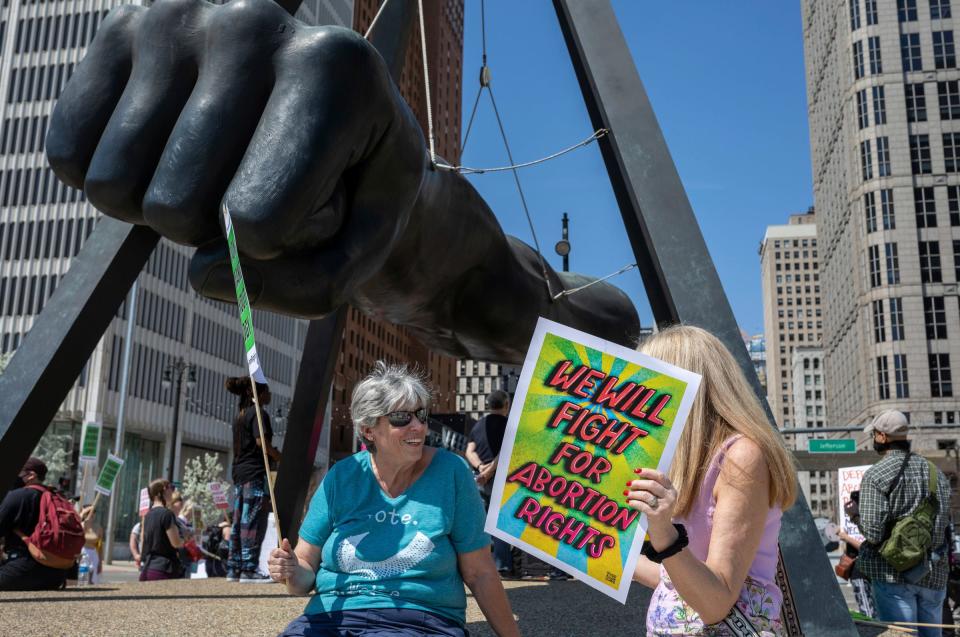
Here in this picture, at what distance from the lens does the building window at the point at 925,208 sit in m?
73.6

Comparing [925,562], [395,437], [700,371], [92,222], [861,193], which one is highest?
[861,193]

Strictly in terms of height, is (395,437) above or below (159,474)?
above

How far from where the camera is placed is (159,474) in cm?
5472

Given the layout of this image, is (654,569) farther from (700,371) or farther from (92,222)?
(92,222)

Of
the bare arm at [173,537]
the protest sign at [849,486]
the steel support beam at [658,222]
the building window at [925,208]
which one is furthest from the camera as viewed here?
the building window at [925,208]

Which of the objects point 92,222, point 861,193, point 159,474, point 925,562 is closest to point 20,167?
point 92,222

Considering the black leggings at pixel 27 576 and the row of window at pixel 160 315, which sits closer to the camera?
the black leggings at pixel 27 576

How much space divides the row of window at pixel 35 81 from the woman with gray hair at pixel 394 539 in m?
57.9

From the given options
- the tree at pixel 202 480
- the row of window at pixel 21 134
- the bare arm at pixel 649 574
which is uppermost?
the row of window at pixel 21 134

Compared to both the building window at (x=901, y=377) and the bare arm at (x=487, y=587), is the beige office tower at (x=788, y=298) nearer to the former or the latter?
the building window at (x=901, y=377)

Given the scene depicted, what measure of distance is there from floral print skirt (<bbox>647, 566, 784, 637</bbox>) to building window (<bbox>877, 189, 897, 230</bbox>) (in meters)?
80.0

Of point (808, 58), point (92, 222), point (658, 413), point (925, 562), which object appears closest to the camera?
point (658, 413)

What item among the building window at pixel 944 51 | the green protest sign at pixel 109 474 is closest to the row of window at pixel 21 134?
the green protest sign at pixel 109 474

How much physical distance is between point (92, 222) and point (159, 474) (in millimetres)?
15074
